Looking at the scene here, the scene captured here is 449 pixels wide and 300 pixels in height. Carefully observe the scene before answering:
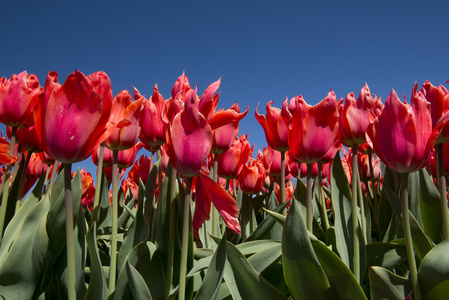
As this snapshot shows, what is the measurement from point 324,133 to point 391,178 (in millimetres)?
975

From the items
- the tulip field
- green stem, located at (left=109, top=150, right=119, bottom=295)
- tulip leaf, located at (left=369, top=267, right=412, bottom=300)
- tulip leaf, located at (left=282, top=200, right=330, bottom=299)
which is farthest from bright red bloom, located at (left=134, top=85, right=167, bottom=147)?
tulip leaf, located at (left=369, top=267, right=412, bottom=300)

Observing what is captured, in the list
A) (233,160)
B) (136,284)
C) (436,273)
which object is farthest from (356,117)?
(136,284)

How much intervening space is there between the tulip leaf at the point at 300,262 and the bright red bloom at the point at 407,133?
1.10 feet

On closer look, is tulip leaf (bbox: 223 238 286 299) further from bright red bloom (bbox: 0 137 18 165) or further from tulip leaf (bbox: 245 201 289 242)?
bright red bloom (bbox: 0 137 18 165)

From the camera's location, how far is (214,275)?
105 centimetres

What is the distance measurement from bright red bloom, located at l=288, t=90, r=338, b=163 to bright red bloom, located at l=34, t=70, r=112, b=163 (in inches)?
31.5

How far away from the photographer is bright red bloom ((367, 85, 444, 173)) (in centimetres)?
104

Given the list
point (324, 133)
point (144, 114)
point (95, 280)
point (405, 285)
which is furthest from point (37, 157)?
point (405, 285)

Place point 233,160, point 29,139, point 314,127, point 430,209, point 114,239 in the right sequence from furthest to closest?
point 233,160, point 29,139, point 430,209, point 314,127, point 114,239

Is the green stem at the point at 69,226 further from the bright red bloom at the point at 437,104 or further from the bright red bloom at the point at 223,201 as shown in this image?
the bright red bloom at the point at 437,104

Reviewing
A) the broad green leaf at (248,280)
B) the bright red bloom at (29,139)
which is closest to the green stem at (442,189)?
the broad green leaf at (248,280)

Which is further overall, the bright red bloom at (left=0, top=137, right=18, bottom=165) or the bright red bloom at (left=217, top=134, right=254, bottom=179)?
the bright red bloom at (left=217, top=134, right=254, bottom=179)

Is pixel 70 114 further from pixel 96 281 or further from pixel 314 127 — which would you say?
pixel 314 127

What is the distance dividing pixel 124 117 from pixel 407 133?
2.96 feet
